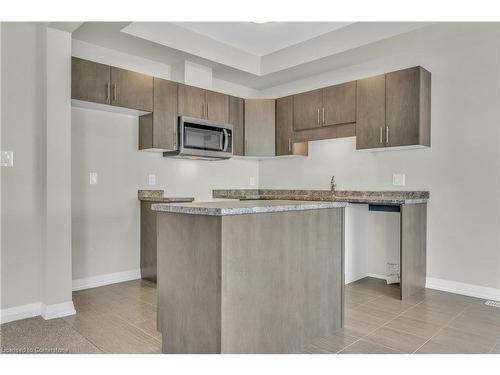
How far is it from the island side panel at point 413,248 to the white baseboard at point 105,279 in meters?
2.78

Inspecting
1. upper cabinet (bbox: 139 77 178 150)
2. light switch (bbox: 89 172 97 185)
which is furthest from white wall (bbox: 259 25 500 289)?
light switch (bbox: 89 172 97 185)

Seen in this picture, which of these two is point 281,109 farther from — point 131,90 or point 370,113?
point 131,90

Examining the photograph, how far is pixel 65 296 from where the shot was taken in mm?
2771

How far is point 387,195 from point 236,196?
2.00 m

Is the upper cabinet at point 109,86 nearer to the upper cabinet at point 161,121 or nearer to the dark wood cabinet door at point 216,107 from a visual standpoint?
the upper cabinet at point 161,121

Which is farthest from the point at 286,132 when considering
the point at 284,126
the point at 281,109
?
the point at 281,109

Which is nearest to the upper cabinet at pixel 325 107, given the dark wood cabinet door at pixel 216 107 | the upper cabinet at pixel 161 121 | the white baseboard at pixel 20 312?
the dark wood cabinet door at pixel 216 107

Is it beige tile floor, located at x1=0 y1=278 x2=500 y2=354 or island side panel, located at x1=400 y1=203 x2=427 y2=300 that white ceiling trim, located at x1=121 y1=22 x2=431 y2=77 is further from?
beige tile floor, located at x1=0 y1=278 x2=500 y2=354

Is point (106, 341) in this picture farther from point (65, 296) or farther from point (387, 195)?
point (387, 195)

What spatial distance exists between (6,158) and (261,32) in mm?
2790

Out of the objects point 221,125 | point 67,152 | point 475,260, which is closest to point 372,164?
point 475,260

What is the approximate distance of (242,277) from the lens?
1.77 metres

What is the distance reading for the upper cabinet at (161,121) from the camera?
3723 mm

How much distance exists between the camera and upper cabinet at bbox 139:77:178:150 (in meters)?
3.72
